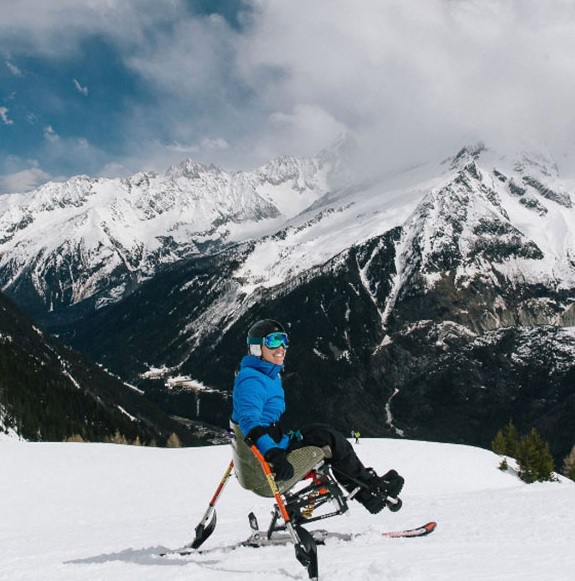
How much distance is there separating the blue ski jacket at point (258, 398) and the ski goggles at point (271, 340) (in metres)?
0.25

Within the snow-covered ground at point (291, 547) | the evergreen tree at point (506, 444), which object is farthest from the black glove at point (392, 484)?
the evergreen tree at point (506, 444)

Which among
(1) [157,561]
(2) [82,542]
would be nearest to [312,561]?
(1) [157,561]

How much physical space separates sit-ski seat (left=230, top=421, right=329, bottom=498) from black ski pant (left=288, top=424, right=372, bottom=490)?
16 cm

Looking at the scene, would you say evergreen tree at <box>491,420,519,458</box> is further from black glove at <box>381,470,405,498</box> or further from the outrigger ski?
black glove at <box>381,470,405,498</box>

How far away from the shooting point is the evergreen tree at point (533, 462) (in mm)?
57500

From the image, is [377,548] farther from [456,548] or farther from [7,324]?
[7,324]

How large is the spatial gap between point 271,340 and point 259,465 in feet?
6.43

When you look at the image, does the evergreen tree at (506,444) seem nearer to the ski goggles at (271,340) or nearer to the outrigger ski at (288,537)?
the outrigger ski at (288,537)

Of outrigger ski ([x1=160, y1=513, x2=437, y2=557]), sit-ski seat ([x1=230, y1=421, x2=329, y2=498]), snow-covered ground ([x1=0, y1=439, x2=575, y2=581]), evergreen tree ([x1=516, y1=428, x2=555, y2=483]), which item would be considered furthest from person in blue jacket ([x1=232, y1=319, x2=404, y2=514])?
evergreen tree ([x1=516, y1=428, x2=555, y2=483])

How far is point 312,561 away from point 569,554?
11.1 ft

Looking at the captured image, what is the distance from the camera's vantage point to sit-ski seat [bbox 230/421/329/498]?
8.38 meters

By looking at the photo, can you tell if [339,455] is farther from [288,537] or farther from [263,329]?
[263,329]

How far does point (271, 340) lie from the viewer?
8844mm

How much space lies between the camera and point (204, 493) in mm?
32656
